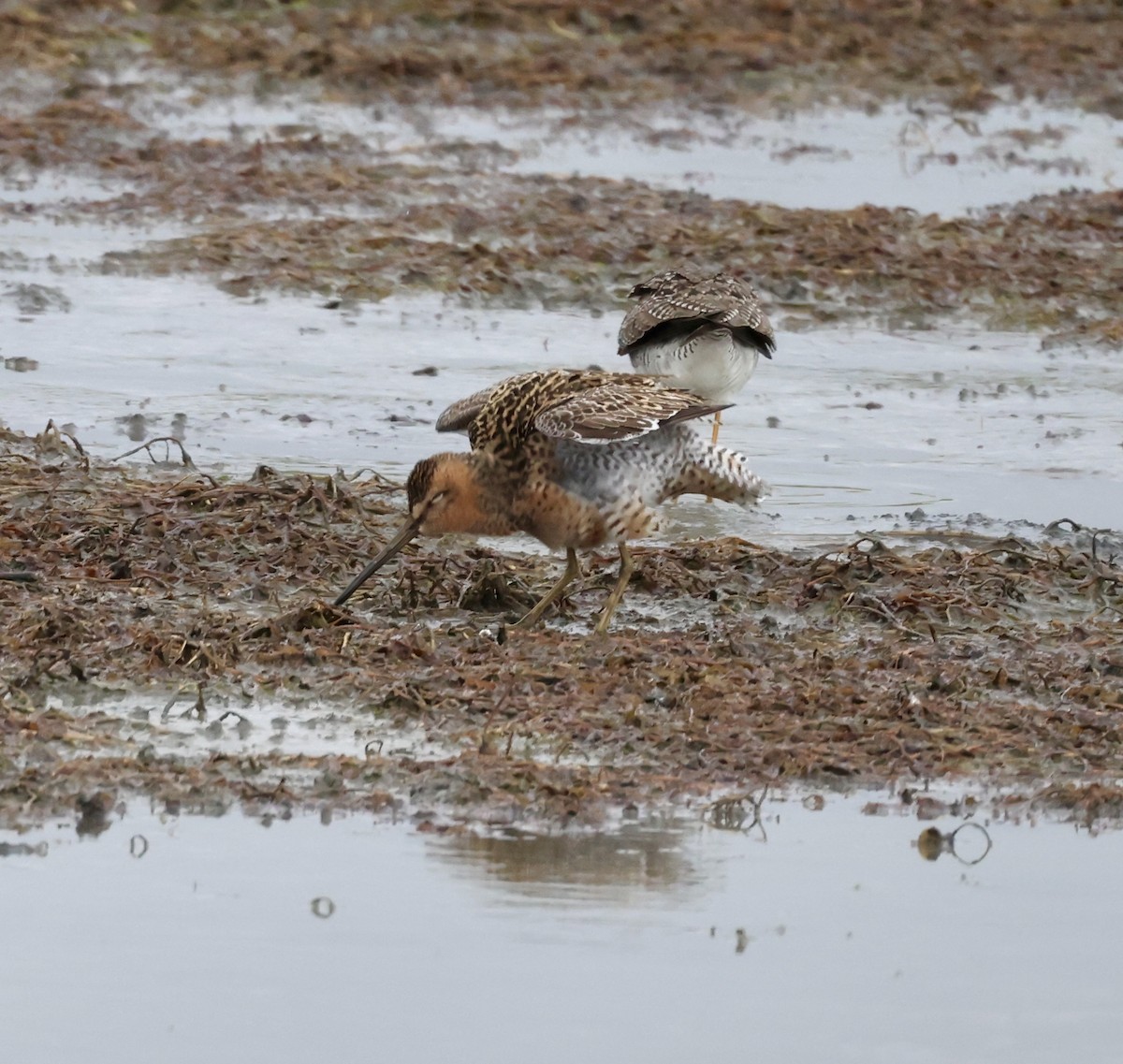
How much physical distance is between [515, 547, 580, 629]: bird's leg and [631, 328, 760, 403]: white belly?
1.98 m

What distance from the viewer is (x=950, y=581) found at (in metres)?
7.23

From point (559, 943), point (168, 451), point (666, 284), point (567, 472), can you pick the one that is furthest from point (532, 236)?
point (559, 943)

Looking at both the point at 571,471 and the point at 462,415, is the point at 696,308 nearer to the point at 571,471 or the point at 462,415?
the point at 462,415

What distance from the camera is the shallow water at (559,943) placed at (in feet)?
13.0

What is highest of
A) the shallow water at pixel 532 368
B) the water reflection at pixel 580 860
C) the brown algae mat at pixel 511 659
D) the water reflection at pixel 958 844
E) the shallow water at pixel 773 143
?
the shallow water at pixel 773 143

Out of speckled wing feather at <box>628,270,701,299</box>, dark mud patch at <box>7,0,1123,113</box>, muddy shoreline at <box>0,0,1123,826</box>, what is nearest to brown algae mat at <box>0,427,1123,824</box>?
muddy shoreline at <box>0,0,1123,826</box>

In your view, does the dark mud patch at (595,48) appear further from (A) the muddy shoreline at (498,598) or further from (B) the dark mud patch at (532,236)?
(A) the muddy shoreline at (498,598)

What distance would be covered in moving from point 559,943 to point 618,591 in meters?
2.54

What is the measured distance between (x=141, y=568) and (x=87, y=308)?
14.0 feet

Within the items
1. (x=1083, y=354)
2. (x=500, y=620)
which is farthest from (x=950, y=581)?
(x=1083, y=354)

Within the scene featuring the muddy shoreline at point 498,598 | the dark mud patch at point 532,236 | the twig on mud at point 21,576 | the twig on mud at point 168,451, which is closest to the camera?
the muddy shoreline at point 498,598

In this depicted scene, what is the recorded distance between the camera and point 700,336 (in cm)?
891

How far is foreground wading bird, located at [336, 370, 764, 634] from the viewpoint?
6715 mm

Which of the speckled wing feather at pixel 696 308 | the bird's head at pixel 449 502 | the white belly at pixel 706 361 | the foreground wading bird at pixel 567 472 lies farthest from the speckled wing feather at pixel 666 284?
the bird's head at pixel 449 502
